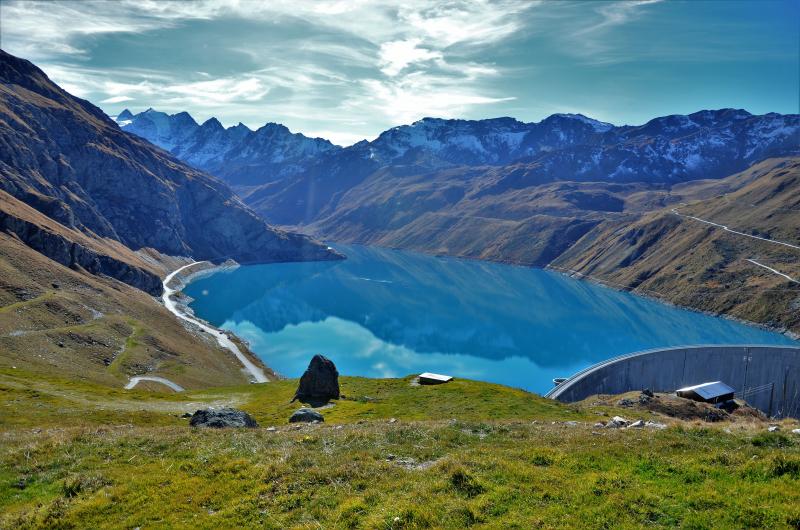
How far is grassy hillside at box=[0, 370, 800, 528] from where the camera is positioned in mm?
15852

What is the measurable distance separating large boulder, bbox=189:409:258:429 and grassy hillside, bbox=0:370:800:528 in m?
4.77

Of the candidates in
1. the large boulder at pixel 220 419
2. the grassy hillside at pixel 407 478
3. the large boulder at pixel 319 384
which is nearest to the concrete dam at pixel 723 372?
the large boulder at pixel 319 384

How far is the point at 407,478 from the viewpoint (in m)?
19.1

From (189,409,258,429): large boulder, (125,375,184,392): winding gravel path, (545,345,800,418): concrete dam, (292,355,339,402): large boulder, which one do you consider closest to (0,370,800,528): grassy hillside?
(189,409,258,429): large boulder

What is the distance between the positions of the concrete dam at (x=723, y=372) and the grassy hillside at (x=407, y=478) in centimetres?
8337

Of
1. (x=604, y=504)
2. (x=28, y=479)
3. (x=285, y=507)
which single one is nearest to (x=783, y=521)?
(x=604, y=504)

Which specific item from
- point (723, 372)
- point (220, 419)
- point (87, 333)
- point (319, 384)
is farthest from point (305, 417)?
point (723, 372)

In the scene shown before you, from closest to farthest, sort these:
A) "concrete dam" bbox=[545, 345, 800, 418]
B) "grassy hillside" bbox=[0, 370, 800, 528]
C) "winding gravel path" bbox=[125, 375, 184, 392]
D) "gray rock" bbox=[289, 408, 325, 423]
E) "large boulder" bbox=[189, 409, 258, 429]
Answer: "grassy hillside" bbox=[0, 370, 800, 528] < "large boulder" bbox=[189, 409, 258, 429] < "gray rock" bbox=[289, 408, 325, 423] < "winding gravel path" bbox=[125, 375, 184, 392] < "concrete dam" bbox=[545, 345, 800, 418]

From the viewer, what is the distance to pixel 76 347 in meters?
107

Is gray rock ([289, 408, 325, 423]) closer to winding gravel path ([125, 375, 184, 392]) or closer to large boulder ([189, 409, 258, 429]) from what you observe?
large boulder ([189, 409, 258, 429])

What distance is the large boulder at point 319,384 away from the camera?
206 feet

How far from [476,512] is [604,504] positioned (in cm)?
399

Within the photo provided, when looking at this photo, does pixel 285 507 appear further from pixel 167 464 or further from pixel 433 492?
pixel 167 464

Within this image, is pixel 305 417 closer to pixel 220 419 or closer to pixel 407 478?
pixel 220 419
